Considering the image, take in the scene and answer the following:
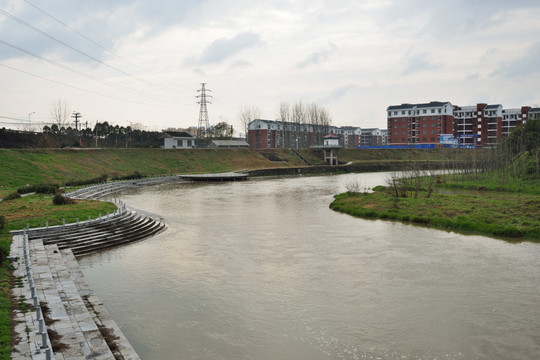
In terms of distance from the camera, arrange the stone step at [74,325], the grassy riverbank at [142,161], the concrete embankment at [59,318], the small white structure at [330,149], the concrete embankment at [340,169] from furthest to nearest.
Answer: the small white structure at [330,149]
the concrete embankment at [340,169]
the grassy riverbank at [142,161]
the stone step at [74,325]
the concrete embankment at [59,318]

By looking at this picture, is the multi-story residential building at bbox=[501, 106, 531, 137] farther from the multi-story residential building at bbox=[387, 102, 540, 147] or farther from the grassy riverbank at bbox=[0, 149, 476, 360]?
the grassy riverbank at bbox=[0, 149, 476, 360]

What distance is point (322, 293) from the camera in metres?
18.6

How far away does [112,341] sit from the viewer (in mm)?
13367

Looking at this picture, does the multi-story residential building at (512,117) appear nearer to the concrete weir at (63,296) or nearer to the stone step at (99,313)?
the concrete weir at (63,296)

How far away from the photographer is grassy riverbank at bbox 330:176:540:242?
30.7 metres

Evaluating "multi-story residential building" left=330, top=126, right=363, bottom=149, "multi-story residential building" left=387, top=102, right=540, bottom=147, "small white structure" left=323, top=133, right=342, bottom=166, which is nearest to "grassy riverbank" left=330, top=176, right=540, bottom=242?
"small white structure" left=323, top=133, right=342, bottom=166

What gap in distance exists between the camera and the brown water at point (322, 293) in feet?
46.1

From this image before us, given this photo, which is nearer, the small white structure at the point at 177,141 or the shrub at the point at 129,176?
the shrub at the point at 129,176

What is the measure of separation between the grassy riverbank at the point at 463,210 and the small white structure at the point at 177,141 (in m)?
59.1

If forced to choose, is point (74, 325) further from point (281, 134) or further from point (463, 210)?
point (281, 134)

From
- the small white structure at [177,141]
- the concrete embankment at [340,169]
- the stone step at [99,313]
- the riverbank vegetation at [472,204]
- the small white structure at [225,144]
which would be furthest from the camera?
the small white structure at [225,144]

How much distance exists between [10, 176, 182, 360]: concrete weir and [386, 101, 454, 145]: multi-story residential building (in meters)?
A: 124

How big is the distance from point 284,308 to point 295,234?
1373cm

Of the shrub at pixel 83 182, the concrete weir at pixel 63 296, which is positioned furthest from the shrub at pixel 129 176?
the concrete weir at pixel 63 296
